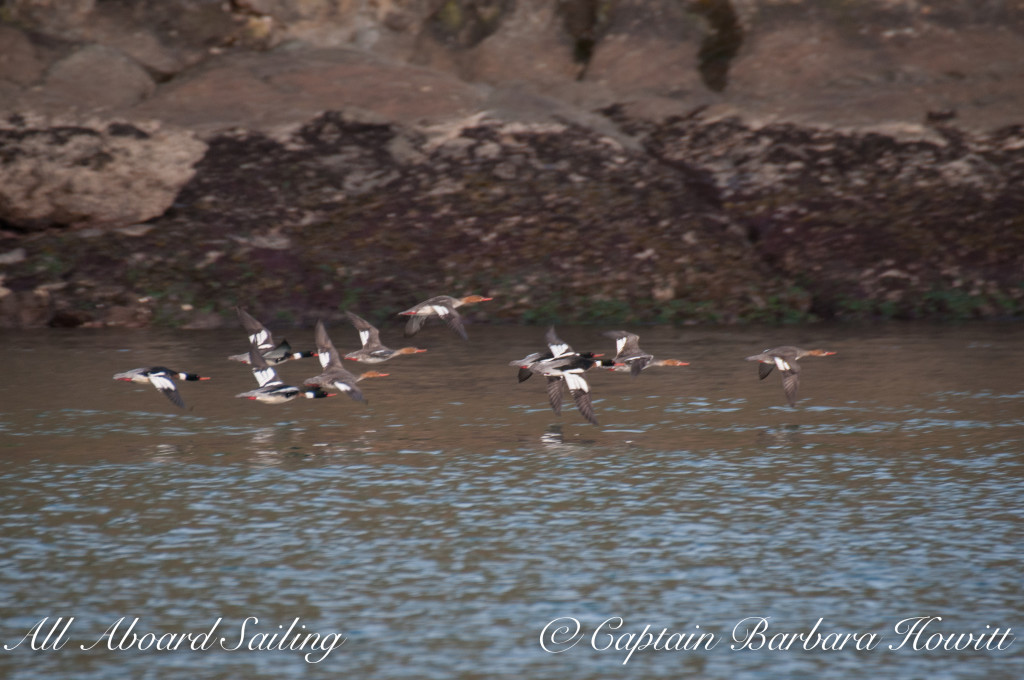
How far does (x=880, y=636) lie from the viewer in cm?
939

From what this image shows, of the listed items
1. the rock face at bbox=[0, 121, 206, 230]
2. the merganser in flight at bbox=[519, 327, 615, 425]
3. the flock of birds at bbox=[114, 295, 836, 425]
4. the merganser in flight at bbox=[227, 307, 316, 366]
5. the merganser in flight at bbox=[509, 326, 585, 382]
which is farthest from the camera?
the rock face at bbox=[0, 121, 206, 230]

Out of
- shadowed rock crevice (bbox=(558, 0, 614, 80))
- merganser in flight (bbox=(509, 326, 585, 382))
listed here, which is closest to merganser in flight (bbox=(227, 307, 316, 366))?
merganser in flight (bbox=(509, 326, 585, 382))

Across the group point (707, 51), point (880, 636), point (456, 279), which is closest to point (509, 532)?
point (880, 636)

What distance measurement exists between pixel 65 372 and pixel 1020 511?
49.8ft

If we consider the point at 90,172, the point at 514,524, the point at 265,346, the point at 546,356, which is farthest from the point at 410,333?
the point at 90,172

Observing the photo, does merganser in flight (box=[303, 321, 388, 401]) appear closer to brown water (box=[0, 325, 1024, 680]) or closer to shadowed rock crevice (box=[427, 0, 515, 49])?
brown water (box=[0, 325, 1024, 680])

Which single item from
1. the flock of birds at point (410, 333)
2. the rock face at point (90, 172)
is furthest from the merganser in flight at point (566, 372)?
the rock face at point (90, 172)

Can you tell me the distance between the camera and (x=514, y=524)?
12.4 m

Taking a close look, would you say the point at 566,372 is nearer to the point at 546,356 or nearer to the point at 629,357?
the point at 546,356
